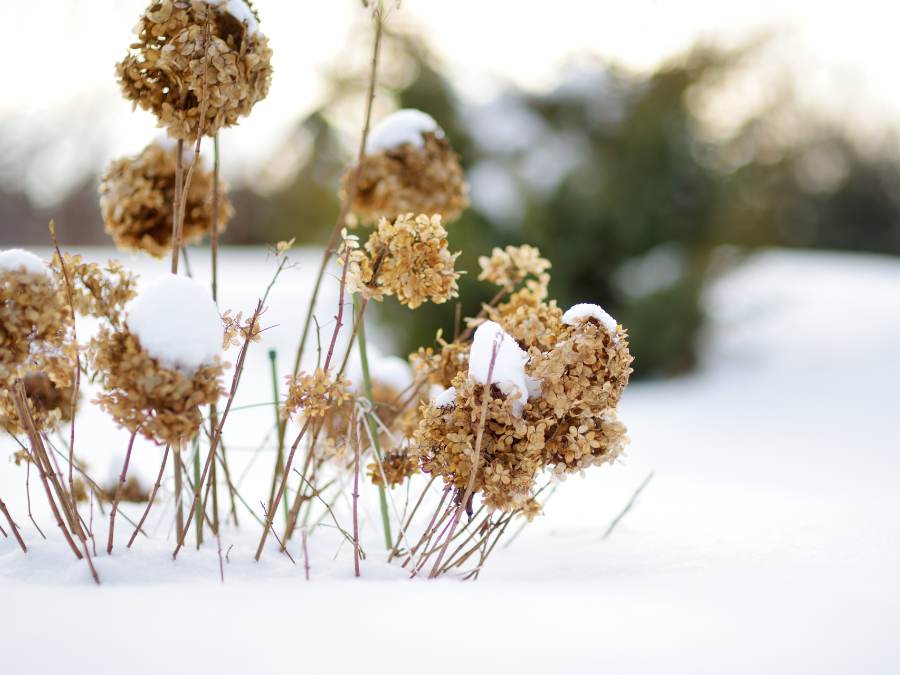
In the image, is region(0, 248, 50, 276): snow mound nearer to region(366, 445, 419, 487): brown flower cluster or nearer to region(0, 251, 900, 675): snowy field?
region(0, 251, 900, 675): snowy field

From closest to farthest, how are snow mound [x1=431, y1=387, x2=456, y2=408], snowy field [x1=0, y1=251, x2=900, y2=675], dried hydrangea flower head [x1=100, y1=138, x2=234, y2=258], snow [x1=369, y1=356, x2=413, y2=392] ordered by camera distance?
snowy field [x1=0, y1=251, x2=900, y2=675]
snow mound [x1=431, y1=387, x2=456, y2=408]
dried hydrangea flower head [x1=100, y1=138, x2=234, y2=258]
snow [x1=369, y1=356, x2=413, y2=392]

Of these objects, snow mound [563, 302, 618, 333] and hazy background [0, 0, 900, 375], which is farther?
hazy background [0, 0, 900, 375]

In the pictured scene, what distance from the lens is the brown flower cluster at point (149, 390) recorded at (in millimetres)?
941

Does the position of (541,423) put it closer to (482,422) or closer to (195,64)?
(482,422)

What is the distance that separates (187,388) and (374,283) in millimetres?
315

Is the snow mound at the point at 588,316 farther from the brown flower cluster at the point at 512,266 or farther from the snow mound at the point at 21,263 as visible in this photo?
the snow mound at the point at 21,263

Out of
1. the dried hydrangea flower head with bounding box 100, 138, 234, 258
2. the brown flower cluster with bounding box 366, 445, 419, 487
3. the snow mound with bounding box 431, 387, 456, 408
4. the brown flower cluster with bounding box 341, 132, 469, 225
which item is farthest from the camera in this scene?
the brown flower cluster with bounding box 341, 132, 469, 225

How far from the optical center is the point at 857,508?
186 centimetres

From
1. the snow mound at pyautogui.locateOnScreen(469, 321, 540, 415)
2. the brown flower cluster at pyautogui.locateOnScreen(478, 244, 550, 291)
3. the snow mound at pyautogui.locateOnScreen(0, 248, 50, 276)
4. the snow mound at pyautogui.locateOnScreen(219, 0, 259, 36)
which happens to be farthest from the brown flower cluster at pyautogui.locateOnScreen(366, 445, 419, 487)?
the snow mound at pyautogui.locateOnScreen(219, 0, 259, 36)

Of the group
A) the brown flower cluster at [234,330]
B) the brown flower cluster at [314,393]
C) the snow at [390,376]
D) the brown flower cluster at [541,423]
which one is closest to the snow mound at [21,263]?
the brown flower cluster at [234,330]

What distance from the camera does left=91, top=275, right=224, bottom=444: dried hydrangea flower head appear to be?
94cm

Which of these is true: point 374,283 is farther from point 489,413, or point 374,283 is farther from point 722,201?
point 722,201

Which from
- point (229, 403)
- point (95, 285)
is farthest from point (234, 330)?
point (95, 285)

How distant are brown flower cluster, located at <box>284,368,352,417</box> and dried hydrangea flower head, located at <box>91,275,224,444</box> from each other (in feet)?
0.42
